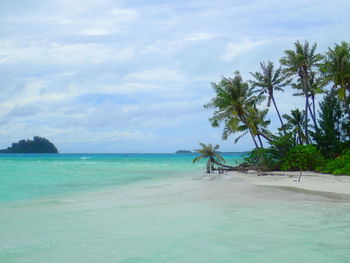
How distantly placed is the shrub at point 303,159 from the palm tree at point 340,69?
14.3 feet

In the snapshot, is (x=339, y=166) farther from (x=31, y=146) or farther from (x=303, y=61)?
(x=31, y=146)

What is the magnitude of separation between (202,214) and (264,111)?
21432mm

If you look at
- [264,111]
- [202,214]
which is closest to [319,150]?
[264,111]

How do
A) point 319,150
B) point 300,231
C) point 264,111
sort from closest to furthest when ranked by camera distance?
point 300,231 < point 319,150 < point 264,111

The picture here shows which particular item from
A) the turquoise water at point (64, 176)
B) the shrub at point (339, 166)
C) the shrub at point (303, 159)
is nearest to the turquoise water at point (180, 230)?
the turquoise water at point (64, 176)

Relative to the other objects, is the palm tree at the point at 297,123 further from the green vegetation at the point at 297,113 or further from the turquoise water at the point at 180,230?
the turquoise water at the point at 180,230

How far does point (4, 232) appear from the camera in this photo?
7598 mm

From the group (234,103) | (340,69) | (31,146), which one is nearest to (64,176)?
(234,103)

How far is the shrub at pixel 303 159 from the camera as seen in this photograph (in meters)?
23.3

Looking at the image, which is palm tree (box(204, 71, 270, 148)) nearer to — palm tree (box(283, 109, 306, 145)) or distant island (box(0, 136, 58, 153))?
palm tree (box(283, 109, 306, 145))

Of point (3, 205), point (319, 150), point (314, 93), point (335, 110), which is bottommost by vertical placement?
point (3, 205)

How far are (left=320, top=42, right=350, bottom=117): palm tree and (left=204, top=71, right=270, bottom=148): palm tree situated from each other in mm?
5601

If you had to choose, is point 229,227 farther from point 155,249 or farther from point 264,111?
point 264,111

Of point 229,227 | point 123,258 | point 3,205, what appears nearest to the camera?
point 123,258
